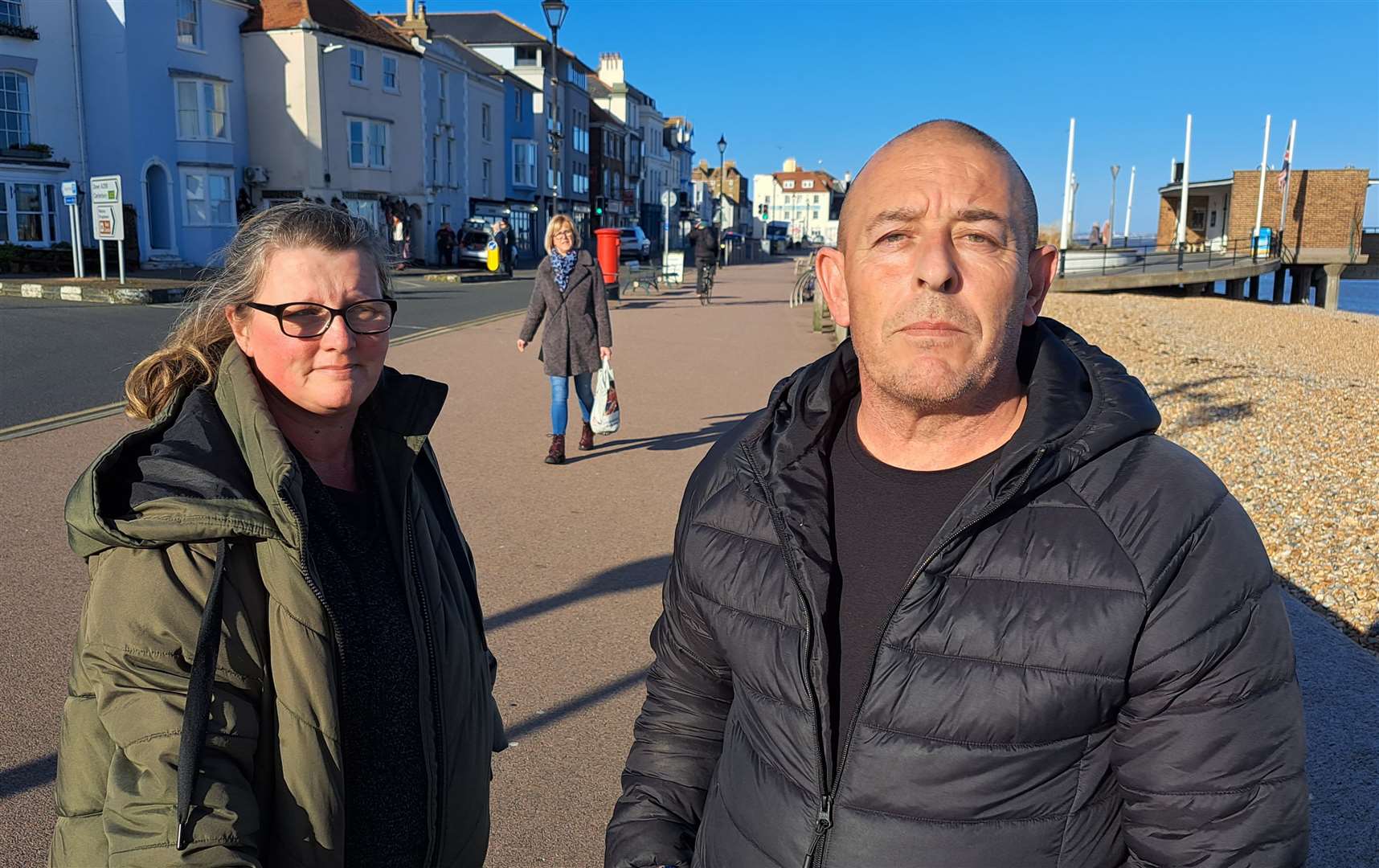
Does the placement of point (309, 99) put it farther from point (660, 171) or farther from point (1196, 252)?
point (660, 171)

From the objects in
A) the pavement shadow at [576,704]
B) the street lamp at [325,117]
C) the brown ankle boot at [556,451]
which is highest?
the street lamp at [325,117]

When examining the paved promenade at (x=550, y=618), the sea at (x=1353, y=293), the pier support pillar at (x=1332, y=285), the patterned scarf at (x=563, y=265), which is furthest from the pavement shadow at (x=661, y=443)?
the pier support pillar at (x=1332, y=285)

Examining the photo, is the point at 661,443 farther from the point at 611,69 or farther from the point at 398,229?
the point at 611,69

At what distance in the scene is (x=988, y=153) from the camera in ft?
5.86

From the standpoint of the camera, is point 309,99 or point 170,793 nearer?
point 170,793

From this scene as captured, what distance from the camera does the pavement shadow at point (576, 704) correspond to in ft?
13.0

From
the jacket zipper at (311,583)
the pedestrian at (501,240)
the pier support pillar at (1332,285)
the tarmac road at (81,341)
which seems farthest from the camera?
the pier support pillar at (1332,285)

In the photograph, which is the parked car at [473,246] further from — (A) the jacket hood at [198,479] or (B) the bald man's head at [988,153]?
(B) the bald man's head at [988,153]

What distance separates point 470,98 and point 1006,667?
50.6 m

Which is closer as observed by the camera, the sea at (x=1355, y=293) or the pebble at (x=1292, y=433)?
the pebble at (x=1292, y=433)

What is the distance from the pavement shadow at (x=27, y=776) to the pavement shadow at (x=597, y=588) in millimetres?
1850

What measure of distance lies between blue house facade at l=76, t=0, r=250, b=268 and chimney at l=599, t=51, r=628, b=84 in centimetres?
4955

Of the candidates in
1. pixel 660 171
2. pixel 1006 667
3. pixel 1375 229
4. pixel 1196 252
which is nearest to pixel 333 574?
pixel 1006 667

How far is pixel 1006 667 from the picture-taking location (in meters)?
1.58
